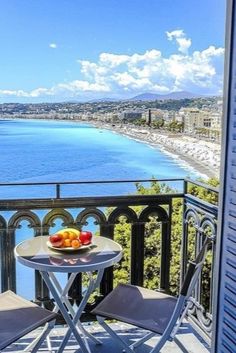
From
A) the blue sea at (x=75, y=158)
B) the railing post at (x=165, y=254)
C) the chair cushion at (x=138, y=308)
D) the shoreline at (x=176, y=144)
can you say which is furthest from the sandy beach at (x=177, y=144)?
the chair cushion at (x=138, y=308)

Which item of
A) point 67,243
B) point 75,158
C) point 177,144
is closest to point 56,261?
point 67,243

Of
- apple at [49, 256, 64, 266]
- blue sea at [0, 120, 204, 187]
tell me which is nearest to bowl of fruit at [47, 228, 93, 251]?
apple at [49, 256, 64, 266]

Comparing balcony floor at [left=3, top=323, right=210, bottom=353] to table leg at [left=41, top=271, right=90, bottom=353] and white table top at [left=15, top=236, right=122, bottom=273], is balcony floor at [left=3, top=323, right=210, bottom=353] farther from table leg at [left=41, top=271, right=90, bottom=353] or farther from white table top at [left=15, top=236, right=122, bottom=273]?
white table top at [left=15, top=236, right=122, bottom=273]

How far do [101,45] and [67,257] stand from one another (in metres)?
22.1

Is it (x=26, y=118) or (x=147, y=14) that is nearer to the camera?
(x=26, y=118)

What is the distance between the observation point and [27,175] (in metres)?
19.1

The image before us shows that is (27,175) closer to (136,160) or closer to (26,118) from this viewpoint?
(136,160)

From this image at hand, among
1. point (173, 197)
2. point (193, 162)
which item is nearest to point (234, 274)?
point (173, 197)

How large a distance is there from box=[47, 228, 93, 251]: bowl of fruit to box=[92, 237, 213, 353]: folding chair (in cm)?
36

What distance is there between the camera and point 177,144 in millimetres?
15555

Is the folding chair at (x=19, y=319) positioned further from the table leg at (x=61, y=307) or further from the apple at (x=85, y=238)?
the apple at (x=85, y=238)

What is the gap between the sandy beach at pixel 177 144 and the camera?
46.5ft

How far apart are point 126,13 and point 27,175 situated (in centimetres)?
1028

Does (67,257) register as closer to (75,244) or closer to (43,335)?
(75,244)
